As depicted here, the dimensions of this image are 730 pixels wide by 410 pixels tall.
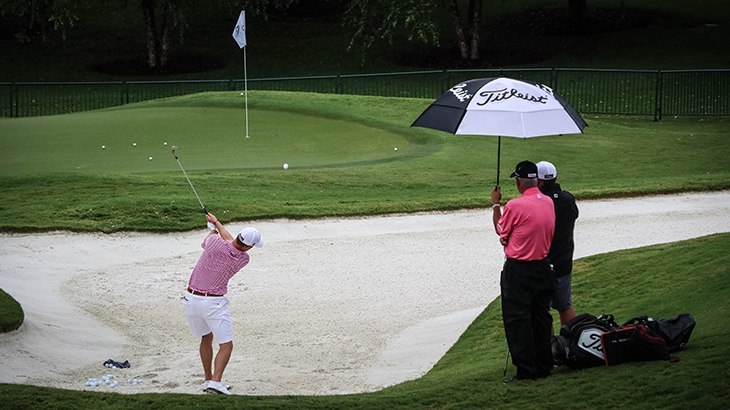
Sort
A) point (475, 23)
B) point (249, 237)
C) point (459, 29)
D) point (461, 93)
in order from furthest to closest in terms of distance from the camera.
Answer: point (459, 29)
point (475, 23)
point (461, 93)
point (249, 237)

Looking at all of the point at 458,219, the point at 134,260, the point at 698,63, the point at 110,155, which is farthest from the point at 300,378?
the point at 698,63

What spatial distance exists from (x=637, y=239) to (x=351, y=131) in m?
9.59

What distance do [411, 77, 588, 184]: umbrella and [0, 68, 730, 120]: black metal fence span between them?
2486 cm

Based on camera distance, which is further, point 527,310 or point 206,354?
point 206,354

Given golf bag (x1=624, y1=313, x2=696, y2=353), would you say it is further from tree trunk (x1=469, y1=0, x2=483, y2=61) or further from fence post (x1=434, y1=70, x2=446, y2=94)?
tree trunk (x1=469, y1=0, x2=483, y2=61)

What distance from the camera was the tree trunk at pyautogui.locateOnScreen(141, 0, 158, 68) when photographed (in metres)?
42.2

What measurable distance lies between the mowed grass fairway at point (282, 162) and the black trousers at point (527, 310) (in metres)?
9.03

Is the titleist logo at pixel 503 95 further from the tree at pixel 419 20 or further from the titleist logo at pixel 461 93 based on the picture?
the tree at pixel 419 20

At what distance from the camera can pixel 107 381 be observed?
413 inches

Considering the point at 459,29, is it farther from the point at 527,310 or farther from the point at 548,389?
the point at 548,389

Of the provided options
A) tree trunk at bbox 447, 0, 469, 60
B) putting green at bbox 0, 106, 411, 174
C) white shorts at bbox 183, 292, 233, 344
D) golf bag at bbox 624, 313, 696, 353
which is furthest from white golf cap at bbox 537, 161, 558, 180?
tree trunk at bbox 447, 0, 469, 60

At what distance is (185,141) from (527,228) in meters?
15.4

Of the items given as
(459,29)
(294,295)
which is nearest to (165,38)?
(459,29)

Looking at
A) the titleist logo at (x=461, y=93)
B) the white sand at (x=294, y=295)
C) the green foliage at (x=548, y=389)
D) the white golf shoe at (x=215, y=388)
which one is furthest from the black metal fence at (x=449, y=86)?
the white golf shoe at (x=215, y=388)
